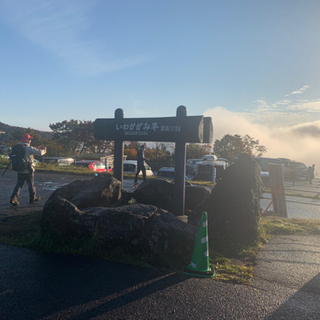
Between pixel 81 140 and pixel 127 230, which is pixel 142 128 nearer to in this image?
pixel 127 230

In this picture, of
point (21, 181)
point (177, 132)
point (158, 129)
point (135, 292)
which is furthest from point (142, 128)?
point (135, 292)

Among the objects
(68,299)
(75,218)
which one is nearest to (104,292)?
(68,299)

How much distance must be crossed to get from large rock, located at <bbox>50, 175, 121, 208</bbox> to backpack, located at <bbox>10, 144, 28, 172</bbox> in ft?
4.33

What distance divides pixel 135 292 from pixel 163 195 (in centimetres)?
411

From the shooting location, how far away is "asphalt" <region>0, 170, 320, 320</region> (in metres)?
2.55

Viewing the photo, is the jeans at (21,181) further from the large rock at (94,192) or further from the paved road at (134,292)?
the paved road at (134,292)

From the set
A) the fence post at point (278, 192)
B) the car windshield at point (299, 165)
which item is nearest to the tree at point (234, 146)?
the car windshield at point (299, 165)

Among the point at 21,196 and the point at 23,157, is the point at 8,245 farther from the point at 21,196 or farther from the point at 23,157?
the point at 21,196

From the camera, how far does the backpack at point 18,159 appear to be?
6809 millimetres

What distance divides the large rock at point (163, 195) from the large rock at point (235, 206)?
1569 mm

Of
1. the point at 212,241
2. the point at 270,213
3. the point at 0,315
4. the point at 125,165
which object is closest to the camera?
the point at 0,315

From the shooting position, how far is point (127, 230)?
13.0ft

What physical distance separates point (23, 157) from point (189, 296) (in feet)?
19.0

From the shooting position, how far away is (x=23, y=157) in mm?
6871
